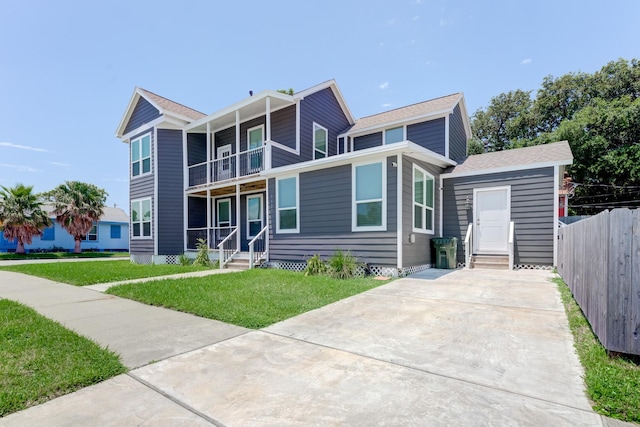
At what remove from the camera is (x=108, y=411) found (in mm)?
2104

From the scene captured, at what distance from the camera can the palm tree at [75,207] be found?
2139 centimetres

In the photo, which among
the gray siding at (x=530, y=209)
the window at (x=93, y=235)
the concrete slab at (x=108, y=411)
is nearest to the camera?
the concrete slab at (x=108, y=411)

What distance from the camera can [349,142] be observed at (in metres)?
13.8

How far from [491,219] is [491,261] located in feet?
4.36

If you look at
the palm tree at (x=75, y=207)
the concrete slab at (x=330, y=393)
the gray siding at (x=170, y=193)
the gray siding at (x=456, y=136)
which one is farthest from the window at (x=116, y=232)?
the concrete slab at (x=330, y=393)

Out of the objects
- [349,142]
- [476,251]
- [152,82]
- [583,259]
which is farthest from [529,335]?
[152,82]

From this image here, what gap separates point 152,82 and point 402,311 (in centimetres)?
1641

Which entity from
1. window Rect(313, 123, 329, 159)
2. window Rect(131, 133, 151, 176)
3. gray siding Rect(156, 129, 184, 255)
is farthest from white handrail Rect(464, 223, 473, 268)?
window Rect(131, 133, 151, 176)

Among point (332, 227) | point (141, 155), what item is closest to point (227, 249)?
point (332, 227)

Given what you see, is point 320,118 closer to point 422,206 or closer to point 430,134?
point 430,134

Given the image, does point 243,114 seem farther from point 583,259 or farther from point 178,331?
point 583,259

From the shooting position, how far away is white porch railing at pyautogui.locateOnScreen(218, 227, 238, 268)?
Result: 10922mm

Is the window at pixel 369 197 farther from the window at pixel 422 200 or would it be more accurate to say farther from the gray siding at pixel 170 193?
the gray siding at pixel 170 193

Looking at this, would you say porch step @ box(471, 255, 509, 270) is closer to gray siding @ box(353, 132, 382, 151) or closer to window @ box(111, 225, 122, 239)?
gray siding @ box(353, 132, 382, 151)
